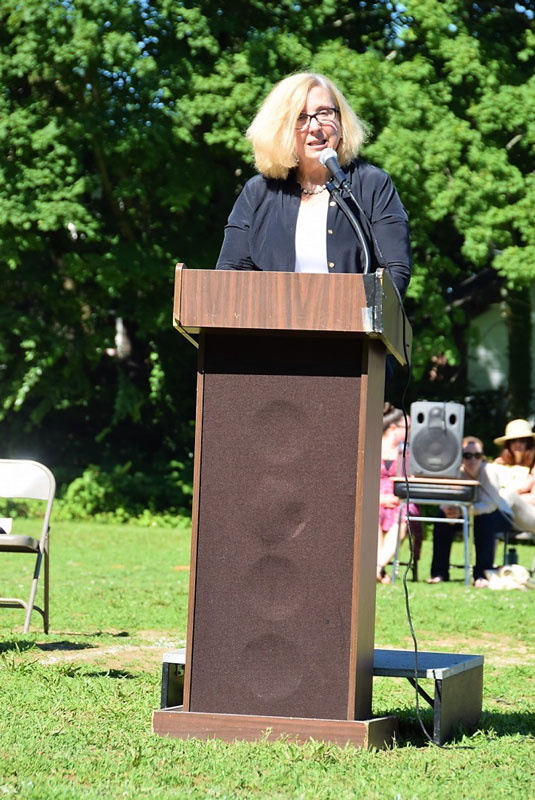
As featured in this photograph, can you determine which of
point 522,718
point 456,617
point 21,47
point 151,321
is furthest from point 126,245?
point 522,718

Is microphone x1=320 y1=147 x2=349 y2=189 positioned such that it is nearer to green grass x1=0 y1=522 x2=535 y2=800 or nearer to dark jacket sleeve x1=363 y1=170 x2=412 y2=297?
dark jacket sleeve x1=363 y1=170 x2=412 y2=297

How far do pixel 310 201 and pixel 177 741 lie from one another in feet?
6.26

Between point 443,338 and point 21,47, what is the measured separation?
8311mm

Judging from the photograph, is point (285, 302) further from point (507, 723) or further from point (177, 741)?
point (507, 723)

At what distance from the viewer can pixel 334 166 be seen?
3.97m

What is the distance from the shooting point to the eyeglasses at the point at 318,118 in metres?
4.22

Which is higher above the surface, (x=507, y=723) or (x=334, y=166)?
(x=334, y=166)

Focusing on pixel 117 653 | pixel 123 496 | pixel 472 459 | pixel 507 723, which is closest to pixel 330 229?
pixel 507 723

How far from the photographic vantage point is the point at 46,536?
7469mm

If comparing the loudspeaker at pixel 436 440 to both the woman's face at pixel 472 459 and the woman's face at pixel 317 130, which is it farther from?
the woman's face at pixel 317 130

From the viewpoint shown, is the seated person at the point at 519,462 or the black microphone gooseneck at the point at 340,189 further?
the seated person at the point at 519,462

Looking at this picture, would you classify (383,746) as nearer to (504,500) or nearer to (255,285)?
(255,285)

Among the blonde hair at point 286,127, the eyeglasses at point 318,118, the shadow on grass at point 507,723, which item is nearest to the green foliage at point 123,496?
the shadow on grass at point 507,723

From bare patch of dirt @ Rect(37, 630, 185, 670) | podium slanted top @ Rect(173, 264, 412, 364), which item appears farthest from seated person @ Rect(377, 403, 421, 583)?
podium slanted top @ Rect(173, 264, 412, 364)
